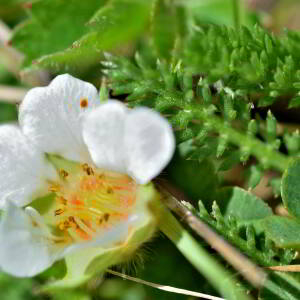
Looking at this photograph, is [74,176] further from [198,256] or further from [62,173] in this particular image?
[198,256]

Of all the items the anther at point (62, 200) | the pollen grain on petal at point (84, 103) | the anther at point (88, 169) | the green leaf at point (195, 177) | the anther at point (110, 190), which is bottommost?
the green leaf at point (195, 177)

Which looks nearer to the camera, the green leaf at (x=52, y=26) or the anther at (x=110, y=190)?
the anther at (x=110, y=190)

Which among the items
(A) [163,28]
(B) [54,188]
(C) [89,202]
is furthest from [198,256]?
(A) [163,28]

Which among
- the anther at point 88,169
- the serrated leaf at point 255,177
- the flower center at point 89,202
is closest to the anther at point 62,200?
the flower center at point 89,202

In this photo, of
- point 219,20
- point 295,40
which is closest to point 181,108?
point 295,40

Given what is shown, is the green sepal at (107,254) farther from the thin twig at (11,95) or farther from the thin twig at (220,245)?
the thin twig at (11,95)

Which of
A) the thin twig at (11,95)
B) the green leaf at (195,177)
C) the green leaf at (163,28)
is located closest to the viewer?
the green leaf at (195,177)

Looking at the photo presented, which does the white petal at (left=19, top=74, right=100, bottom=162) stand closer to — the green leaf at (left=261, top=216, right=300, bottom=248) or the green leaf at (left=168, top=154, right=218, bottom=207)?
the green leaf at (left=168, top=154, right=218, bottom=207)

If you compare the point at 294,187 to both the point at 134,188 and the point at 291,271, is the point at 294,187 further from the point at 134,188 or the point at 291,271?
the point at 134,188
